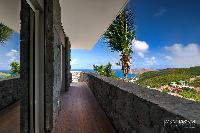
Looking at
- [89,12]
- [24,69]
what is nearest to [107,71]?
[89,12]

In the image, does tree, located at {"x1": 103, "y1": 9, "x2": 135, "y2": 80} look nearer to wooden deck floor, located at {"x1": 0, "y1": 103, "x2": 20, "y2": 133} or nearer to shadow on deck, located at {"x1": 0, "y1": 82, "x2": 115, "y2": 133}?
shadow on deck, located at {"x1": 0, "y1": 82, "x2": 115, "y2": 133}

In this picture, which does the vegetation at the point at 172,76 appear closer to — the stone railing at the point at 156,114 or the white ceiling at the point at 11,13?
the white ceiling at the point at 11,13

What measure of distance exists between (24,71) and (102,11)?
3.70 metres

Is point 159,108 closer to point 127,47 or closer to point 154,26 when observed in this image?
point 127,47

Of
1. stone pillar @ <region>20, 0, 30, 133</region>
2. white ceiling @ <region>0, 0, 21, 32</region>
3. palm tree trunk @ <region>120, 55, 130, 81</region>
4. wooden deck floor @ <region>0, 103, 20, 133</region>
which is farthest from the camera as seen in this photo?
palm tree trunk @ <region>120, 55, 130, 81</region>

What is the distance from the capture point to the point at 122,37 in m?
17.5

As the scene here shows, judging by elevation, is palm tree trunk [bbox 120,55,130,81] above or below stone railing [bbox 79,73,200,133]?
above

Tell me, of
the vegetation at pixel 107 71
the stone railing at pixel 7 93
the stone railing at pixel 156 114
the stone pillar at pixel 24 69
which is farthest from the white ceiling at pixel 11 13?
the vegetation at pixel 107 71

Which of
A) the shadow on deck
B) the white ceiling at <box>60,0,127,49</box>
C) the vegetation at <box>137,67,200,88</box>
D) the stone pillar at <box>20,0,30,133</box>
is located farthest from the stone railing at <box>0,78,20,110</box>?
the vegetation at <box>137,67,200,88</box>

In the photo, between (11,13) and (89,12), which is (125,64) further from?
(11,13)

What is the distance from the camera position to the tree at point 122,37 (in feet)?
57.3

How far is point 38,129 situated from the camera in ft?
13.2

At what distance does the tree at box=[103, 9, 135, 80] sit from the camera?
57.3 feet

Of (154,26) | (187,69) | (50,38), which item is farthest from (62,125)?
(154,26)
